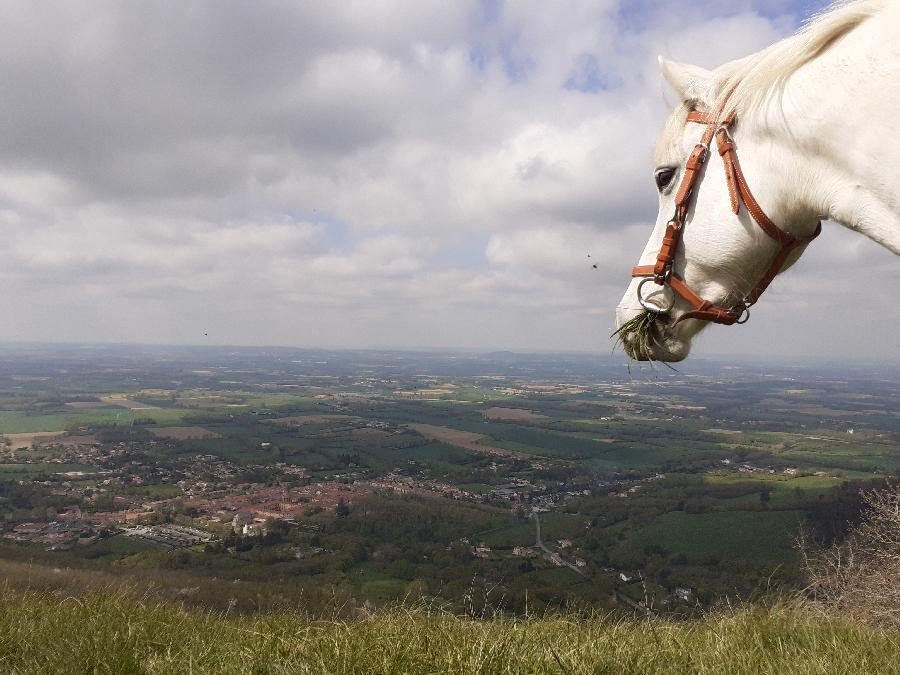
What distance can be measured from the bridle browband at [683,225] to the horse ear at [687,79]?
0.27 feet

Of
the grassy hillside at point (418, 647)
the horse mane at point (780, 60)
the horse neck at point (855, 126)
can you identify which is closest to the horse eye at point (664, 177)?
the horse mane at point (780, 60)

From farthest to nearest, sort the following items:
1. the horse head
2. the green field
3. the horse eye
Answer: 1. the green field
2. the horse eye
3. the horse head

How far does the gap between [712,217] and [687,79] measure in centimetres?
68

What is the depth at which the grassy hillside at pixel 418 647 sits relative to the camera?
6.74 feet

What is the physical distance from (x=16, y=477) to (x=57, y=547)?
24342 millimetres

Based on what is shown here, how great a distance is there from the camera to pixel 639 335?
242 cm

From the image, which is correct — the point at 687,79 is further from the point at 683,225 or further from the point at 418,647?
the point at 418,647

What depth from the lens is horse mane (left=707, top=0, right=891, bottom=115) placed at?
1807mm

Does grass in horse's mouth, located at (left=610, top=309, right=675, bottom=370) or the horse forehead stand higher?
the horse forehead

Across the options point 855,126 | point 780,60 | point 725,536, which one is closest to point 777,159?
point 855,126

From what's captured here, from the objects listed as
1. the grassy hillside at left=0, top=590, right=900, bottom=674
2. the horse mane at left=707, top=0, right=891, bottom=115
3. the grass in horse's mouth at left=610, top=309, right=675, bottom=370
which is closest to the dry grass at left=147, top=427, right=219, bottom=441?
the grassy hillside at left=0, top=590, right=900, bottom=674

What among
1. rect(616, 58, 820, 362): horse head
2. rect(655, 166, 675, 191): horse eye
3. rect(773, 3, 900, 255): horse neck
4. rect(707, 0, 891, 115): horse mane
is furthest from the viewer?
rect(655, 166, 675, 191): horse eye

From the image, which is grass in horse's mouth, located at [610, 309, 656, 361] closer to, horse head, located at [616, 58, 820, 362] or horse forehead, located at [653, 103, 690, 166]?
horse head, located at [616, 58, 820, 362]

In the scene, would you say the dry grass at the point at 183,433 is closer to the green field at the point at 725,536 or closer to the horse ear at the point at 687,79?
the green field at the point at 725,536
